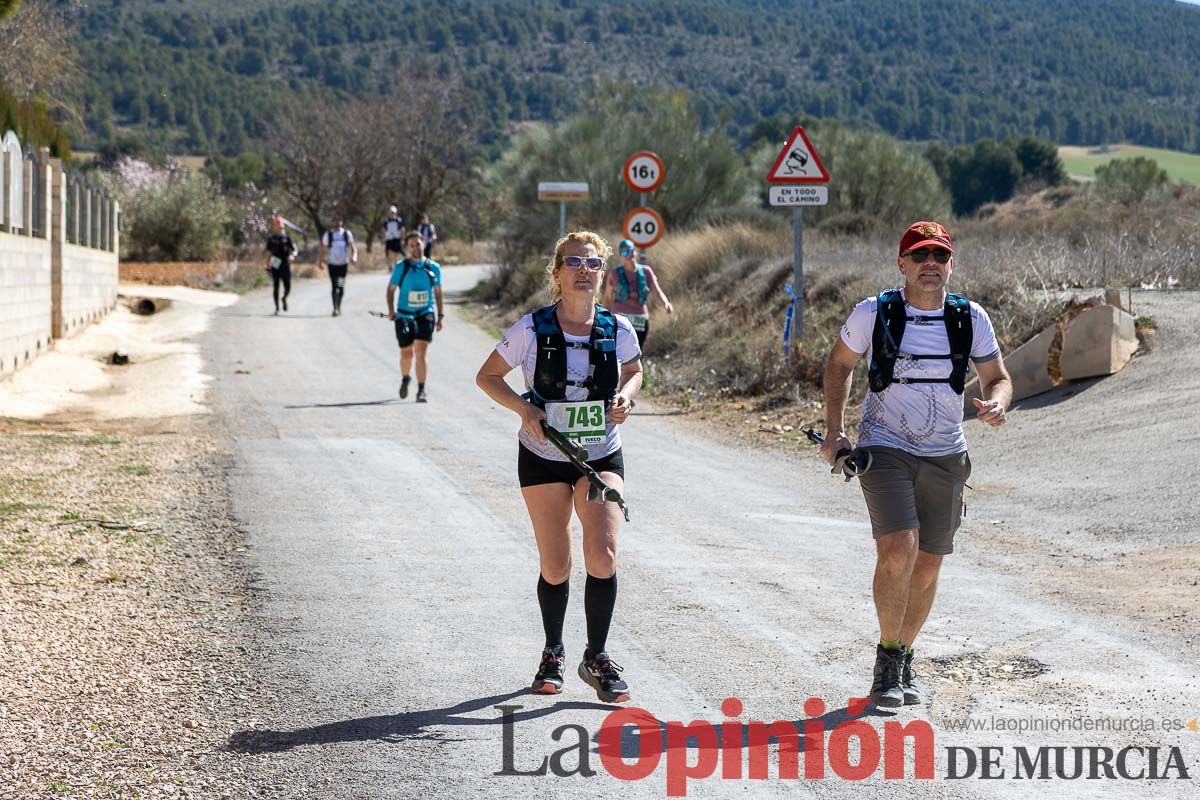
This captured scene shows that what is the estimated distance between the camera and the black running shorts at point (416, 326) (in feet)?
51.2

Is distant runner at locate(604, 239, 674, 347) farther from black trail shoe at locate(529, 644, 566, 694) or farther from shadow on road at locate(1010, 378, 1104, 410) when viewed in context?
black trail shoe at locate(529, 644, 566, 694)

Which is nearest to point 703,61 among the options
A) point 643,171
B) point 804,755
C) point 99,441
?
point 643,171

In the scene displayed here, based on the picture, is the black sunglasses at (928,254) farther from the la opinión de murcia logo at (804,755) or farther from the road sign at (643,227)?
the road sign at (643,227)

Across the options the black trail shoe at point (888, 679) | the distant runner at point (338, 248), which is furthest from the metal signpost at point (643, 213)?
the black trail shoe at point (888, 679)

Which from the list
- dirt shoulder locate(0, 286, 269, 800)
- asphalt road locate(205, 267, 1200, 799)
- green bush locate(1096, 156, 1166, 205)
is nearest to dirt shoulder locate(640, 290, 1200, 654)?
asphalt road locate(205, 267, 1200, 799)

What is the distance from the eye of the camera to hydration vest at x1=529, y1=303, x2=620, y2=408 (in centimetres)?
549

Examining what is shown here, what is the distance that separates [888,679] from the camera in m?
5.36

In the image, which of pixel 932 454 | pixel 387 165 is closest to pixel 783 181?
pixel 932 454

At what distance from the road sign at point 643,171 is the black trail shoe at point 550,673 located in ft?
46.0

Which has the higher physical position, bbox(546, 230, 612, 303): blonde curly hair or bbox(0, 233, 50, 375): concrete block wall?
bbox(546, 230, 612, 303): blonde curly hair

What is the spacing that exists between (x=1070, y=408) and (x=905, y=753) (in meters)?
9.00

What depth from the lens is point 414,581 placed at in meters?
7.66

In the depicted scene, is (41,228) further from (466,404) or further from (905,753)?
(905,753)

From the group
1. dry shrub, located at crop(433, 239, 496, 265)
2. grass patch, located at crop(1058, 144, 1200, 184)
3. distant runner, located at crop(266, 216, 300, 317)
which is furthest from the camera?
grass patch, located at crop(1058, 144, 1200, 184)
